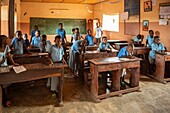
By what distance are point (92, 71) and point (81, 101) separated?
2.15ft

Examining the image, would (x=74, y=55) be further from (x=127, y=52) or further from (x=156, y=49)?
(x=156, y=49)

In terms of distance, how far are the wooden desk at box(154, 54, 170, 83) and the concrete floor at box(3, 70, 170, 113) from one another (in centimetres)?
32

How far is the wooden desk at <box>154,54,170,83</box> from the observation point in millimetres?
5320

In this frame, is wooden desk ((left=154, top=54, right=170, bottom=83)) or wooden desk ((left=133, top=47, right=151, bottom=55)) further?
wooden desk ((left=133, top=47, right=151, bottom=55))

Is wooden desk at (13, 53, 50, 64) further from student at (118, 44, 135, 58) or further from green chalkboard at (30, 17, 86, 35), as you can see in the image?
green chalkboard at (30, 17, 86, 35)

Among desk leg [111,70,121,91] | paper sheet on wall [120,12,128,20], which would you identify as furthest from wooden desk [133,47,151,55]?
paper sheet on wall [120,12,128,20]

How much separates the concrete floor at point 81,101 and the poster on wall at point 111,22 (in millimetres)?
5390

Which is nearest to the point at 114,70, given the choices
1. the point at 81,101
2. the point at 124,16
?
the point at 81,101

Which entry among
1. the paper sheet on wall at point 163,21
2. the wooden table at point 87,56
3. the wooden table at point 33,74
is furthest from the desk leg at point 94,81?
the paper sheet on wall at point 163,21

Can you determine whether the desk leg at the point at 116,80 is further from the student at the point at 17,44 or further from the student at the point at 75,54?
the student at the point at 17,44

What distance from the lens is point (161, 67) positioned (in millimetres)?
5441

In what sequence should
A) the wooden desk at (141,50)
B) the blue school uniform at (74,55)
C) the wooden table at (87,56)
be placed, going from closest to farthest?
the wooden table at (87,56) < the blue school uniform at (74,55) < the wooden desk at (141,50)

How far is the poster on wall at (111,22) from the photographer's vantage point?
1000cm

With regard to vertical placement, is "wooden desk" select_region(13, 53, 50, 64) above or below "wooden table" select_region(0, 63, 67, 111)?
above
